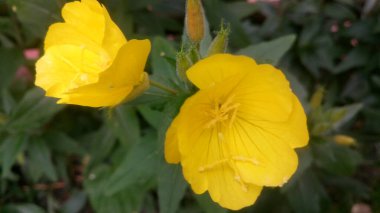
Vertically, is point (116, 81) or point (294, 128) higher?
point (116, 81)

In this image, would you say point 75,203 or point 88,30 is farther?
point 75,203

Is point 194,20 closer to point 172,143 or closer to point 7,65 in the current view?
point 172,143

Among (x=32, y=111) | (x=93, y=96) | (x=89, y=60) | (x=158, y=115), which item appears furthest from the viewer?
(x=32, y=111)

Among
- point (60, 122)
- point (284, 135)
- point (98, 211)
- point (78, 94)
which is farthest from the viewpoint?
point (60, 122)

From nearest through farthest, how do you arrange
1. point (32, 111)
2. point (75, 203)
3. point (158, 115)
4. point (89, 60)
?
point (89, 60)
point (158, 115)
point (32, 111)
point (75, 203)

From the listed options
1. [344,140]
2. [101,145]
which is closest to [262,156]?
[344,140]

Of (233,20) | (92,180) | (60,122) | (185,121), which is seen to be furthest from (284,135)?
(60,122)

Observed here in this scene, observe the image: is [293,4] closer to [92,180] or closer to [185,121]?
[92,180]
